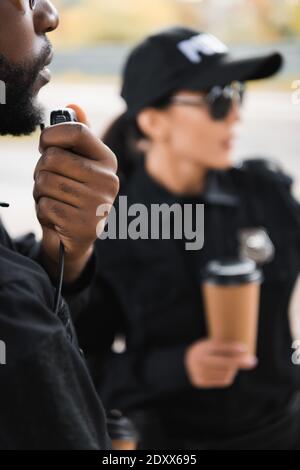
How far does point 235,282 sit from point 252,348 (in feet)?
0.78

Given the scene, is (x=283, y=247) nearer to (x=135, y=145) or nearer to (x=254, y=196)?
(x=254, y=196)

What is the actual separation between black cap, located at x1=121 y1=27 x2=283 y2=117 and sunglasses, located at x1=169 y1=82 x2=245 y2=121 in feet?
0.11

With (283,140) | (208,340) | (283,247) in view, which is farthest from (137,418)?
(283,140)

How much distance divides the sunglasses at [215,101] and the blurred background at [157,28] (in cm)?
544

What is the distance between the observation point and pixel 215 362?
190 centimetres

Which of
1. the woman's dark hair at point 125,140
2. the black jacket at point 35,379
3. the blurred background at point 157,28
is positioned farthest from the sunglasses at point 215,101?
the blurred background at point 157,28

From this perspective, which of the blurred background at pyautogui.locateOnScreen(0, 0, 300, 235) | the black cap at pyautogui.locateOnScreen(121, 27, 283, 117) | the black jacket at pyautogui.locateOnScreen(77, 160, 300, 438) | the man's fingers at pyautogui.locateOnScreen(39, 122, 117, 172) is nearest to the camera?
the man's fingers at pyautogui.locateOnScreen(39, 122, 117, 172)

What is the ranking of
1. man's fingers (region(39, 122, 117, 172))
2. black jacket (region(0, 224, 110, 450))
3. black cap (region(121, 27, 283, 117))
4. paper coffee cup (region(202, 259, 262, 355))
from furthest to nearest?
black cap (region(121, 27, 283, 117)) → paper coffee cup (region(202, 259, 262, 355)) → man's fingers (region(39, 122, 117, 172)) → black jacket (region(0, 224, 110, 450))

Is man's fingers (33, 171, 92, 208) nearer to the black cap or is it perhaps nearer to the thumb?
the thumb

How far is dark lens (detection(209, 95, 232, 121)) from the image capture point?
2102 mm

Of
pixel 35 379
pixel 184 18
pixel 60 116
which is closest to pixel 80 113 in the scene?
pixel 60 116

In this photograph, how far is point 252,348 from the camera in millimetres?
1928

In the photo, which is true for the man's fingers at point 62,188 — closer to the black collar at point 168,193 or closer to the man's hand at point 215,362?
the man's hand at point 215,362

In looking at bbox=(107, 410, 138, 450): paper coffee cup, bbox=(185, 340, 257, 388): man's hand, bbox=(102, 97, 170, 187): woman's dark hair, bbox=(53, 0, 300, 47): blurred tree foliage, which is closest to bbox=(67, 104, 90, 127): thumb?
bbox=(107, 410, 138, 450): paper coffee cup
